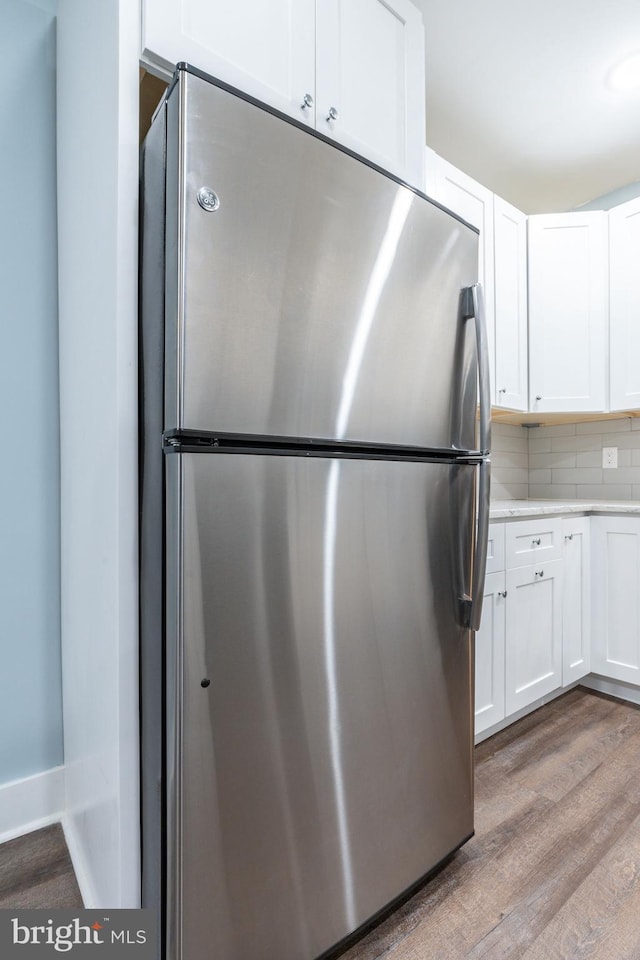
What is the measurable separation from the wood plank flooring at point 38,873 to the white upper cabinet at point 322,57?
1809 millimetres

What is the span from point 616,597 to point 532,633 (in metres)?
0.54

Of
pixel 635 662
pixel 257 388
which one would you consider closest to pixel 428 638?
pixel 257 388

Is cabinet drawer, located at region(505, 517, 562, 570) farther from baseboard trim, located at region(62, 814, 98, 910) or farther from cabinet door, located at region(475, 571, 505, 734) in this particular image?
baseboard trim, located at region(62, 814, 98, 910)

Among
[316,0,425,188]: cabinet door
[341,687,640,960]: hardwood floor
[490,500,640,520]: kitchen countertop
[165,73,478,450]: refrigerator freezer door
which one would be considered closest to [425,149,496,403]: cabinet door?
[316,0,425,188]: cabinet door

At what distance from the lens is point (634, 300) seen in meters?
2.38

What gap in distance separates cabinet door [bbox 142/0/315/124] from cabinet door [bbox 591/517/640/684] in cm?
201

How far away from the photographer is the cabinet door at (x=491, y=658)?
5.89 ft

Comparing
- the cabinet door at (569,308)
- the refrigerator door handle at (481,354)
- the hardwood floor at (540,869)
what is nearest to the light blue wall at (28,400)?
the hardwood floor at (540,869)

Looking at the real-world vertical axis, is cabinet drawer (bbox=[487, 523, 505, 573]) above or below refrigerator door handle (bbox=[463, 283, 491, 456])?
below

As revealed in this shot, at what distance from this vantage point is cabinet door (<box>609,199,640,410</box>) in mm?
2379

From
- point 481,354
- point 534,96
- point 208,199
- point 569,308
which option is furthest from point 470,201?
point 208,199

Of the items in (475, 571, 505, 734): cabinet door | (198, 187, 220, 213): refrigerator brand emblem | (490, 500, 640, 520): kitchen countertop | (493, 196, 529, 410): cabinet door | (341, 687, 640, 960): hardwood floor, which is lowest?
(341, 687, 640, 960): hardwood floor

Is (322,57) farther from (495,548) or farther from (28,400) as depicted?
(495,548)

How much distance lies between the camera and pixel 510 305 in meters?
2.37
